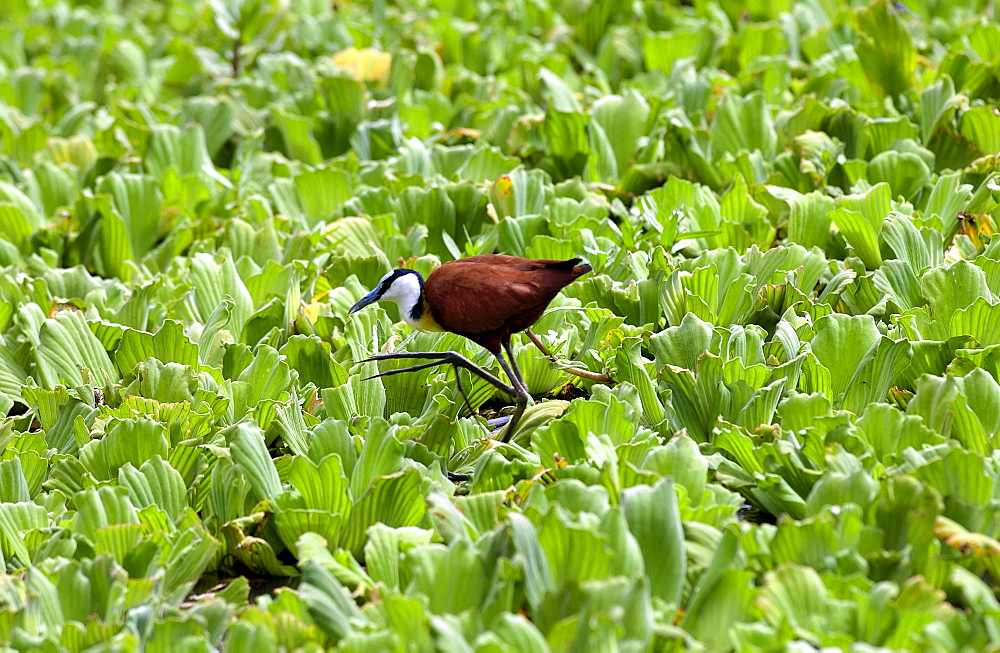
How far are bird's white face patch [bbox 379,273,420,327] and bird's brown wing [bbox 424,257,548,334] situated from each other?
0.07 m

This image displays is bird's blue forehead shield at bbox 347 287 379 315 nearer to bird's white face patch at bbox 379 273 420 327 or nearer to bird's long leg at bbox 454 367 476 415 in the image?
bird's white face patch at bbox 379 273 420 327

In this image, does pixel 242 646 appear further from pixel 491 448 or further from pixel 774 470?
pixel 774 470

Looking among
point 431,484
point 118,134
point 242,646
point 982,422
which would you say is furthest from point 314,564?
point 118,134

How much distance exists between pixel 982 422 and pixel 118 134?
3439 millimetres

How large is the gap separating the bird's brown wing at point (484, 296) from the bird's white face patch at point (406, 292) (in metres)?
0.07

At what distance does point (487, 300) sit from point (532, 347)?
36 cm

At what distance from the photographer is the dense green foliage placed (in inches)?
71.4

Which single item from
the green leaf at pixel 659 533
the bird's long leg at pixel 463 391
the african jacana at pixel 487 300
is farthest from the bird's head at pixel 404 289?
the green leaf at pixel 659 533

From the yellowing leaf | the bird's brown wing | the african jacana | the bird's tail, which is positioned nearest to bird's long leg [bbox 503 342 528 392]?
the african jacana

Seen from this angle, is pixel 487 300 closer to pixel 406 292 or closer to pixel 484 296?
pixel 484 296

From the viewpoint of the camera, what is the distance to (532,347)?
108 inches

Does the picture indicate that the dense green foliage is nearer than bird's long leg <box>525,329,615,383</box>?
Yes

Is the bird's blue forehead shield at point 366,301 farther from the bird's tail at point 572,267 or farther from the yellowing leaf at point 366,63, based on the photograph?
the yellowing leaf at point 366,63

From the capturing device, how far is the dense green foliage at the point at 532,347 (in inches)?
71.4
